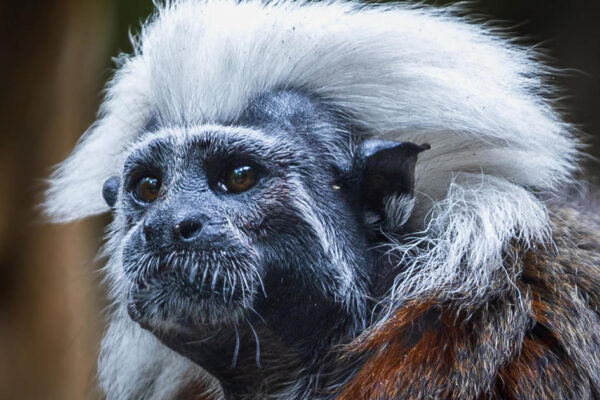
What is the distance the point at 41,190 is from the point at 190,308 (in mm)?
3201

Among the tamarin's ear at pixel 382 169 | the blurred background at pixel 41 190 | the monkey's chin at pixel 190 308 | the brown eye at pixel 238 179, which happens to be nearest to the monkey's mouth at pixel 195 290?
the monkey's chin at pixel 190 308

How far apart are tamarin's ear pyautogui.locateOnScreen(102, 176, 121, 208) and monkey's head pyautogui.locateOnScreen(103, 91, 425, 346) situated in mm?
241

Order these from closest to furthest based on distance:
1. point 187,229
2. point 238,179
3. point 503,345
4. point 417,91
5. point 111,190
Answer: point 503,345 < point 187,229 < point 238,179 < point 417,91 < point 111,190

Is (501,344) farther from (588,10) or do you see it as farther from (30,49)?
(588,10)

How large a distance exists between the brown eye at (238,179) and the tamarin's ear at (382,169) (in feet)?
1.29

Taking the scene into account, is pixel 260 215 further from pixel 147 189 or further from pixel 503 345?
pixel 503 345

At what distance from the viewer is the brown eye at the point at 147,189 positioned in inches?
127

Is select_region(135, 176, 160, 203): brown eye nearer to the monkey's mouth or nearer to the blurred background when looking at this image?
the monkey's mouth

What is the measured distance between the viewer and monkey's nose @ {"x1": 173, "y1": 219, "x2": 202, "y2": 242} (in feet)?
9.59

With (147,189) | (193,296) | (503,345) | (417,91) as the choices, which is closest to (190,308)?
(193,296)

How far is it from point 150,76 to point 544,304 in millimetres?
1796

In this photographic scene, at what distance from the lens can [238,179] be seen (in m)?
3.09

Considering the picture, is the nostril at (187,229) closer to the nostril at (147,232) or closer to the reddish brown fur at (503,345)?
the nostril at (147,232)

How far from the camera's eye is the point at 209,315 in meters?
2.97
